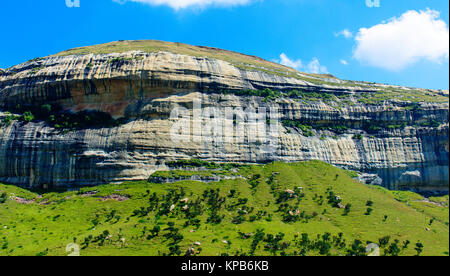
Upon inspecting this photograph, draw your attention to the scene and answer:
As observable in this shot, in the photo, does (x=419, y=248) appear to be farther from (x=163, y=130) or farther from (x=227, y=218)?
(x=163, y=130)

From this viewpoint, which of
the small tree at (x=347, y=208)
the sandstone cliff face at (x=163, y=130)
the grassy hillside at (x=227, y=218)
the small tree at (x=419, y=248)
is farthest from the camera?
the sandstone cliff face at (x=163, y=130)

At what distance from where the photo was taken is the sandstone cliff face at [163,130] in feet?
186

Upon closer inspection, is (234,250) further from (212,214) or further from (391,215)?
(391,215)

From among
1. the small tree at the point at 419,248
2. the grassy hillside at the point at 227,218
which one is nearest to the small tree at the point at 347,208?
the grassy hillside at the point at 227,218

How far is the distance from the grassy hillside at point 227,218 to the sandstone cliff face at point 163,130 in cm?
466

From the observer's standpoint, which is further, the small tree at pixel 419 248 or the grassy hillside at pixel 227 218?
the grassy hillside at pixel 227 218

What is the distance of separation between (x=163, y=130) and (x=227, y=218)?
81.5 feet

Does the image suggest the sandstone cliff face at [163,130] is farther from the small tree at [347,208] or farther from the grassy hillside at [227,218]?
the small tree at [347,208]

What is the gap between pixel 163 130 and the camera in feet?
197

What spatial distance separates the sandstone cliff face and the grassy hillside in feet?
15.3

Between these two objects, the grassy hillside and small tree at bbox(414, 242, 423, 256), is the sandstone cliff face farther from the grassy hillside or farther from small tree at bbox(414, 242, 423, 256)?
small tree at bbox(414, 242, 423, 256)

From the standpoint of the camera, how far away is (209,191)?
166 feet
